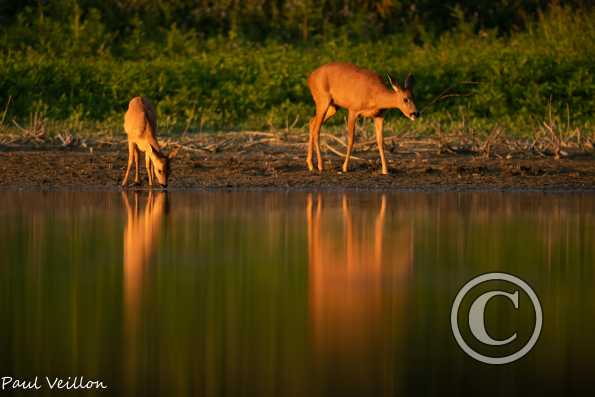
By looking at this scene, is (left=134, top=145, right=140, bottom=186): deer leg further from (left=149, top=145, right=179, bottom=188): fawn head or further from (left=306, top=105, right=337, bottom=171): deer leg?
(left=306, top=105, right=337, bottom=171): deer leg

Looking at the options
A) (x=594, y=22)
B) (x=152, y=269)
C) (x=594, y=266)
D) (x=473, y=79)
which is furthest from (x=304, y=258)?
(x=594, y=22)

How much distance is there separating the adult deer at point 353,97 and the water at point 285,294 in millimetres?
3055

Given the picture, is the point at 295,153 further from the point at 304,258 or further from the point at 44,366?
the point at 44,366

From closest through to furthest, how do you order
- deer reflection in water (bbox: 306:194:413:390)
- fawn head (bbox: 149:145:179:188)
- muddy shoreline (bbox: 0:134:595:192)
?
deer reflection in water (bbox: 306:194:413:390)
fawn head (bbox: 149:145:179:188)
muddy shoreline (bbox: 0:134:595:192)

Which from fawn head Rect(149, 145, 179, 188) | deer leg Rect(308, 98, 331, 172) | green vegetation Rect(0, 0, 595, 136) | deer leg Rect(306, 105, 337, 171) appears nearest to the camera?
fawn head Rect(149, 145, 179, 188)

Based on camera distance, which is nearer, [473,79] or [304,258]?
[304,258]

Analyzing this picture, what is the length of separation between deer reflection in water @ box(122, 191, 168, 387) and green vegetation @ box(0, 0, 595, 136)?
229 inches

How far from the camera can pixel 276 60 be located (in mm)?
23234

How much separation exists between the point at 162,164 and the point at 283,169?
2.30 meters

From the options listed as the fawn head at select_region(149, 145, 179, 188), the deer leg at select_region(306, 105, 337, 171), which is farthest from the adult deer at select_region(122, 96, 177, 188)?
the deer leg at select_region(306, 105, 337, 171)

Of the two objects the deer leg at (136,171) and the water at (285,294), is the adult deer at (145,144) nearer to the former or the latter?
the deer leg at (136,171)

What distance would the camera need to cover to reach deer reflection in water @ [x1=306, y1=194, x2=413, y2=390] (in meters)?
7.55

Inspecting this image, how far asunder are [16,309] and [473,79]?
48.2 feet

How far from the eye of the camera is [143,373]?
7.07m
